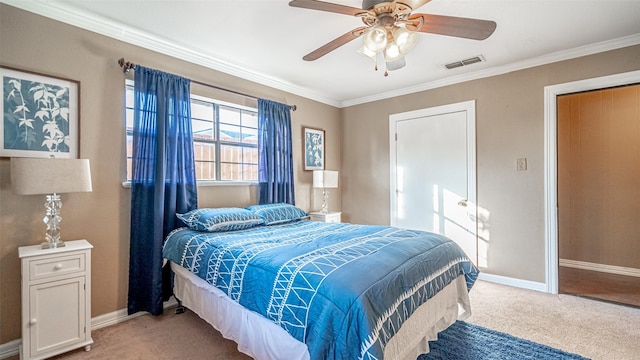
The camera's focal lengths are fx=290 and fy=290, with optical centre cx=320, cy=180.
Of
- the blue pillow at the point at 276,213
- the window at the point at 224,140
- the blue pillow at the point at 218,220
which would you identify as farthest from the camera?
the window at the point at 224,140

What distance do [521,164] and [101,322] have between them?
14.5ft

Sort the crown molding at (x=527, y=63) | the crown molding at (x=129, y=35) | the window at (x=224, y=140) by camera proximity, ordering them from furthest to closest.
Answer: the window at (x=224, y=140), the crown molding at (x=527, y=63), the crown molding at (x=129, y=35)

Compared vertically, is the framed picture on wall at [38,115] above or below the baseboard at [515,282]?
above

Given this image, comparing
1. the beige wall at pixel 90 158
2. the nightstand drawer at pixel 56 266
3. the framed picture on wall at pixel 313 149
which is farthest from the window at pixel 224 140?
the nightstand drawer at pixel 56 266

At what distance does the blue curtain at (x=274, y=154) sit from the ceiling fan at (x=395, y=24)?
176cm

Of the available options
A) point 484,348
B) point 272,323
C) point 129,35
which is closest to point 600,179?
point 484,348

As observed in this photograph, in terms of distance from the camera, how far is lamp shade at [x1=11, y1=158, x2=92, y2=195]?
187 cm

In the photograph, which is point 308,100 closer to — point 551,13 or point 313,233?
point 313,233

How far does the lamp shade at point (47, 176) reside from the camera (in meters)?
1.87

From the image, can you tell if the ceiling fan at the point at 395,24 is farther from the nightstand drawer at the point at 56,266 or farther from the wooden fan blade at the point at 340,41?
the nightstand drawer at the point at 56,266

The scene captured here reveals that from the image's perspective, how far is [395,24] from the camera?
1942 mm

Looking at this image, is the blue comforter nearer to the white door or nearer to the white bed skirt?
the white bed skirt

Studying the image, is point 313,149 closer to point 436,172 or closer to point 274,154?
point 274,154

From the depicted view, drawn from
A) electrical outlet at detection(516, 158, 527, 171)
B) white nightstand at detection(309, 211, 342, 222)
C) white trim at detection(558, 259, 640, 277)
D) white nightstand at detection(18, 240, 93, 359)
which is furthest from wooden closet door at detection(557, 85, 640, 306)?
white nightstand at detection(18, 240, 93, 359)
